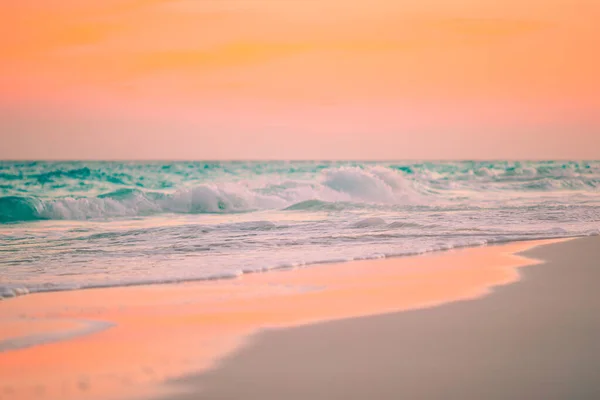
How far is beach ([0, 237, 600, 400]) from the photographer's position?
4.18 meters

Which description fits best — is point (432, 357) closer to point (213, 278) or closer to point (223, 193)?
point (213, 278)

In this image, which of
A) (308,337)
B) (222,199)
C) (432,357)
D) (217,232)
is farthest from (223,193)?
(432,357)

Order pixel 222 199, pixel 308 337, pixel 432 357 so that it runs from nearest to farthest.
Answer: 1. pixel 432 357
2. pixel 308 337
3. pixel 222 199

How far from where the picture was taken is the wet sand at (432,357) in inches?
159

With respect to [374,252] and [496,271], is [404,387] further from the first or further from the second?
[374,252]

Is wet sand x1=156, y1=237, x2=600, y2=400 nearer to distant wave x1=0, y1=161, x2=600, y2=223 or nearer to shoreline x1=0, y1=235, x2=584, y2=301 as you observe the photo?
shoreline x1=0, y1=235, x2=584, y2=301

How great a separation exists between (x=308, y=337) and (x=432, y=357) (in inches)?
39.8

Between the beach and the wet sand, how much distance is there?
0.01 meters

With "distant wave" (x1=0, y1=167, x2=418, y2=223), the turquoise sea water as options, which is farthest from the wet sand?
"distant wave" (x1=0, y1=167, x2=418, y2=223)

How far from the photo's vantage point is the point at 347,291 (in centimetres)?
716

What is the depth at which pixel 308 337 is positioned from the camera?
5.27 metres

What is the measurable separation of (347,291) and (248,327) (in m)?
1.76

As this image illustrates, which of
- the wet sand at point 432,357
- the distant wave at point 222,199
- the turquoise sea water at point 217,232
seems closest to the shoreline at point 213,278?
the turquoise sea water at point 217,232

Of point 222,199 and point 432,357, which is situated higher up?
point 222,199
